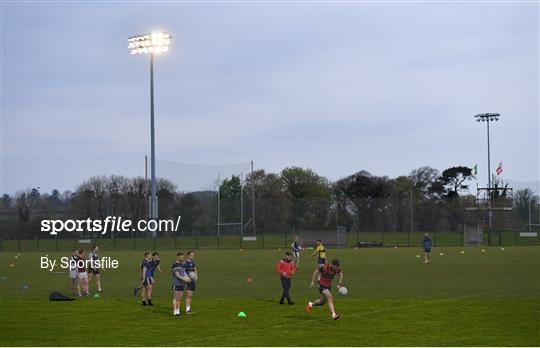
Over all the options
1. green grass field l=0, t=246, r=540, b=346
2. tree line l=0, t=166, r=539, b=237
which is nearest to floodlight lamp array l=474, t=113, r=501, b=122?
tree line l=0, t=166, r=539, b=237

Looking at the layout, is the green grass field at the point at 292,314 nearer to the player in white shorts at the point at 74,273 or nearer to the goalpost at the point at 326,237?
the player in white shorts at the point at 74,273

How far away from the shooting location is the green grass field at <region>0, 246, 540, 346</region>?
1970cm

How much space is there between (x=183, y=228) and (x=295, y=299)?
2820 inches

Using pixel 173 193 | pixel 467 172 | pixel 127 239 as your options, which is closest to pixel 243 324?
pixel 127 239

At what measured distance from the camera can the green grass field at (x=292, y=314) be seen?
64.6ft

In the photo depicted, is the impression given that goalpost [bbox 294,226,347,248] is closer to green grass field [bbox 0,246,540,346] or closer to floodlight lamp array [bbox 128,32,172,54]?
floodlight lamp array [bbox 128,32,172,54]

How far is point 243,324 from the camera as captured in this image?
880 inches

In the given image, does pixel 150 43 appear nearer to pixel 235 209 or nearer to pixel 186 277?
pixel 235 209

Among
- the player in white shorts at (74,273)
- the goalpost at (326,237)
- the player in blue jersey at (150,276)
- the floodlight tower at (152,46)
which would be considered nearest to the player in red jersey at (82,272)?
the player in white shorts at (74,273)

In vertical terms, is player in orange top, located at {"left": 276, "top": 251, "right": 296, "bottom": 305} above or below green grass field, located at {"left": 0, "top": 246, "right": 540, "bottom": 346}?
above

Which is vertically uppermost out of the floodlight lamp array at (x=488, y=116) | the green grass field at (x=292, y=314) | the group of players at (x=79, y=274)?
the floodlight lamp array at (x=488, y=116)

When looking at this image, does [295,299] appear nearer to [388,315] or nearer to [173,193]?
[388,315]

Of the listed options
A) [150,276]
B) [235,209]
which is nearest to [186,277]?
[150,276]

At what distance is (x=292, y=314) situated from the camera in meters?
24.2
